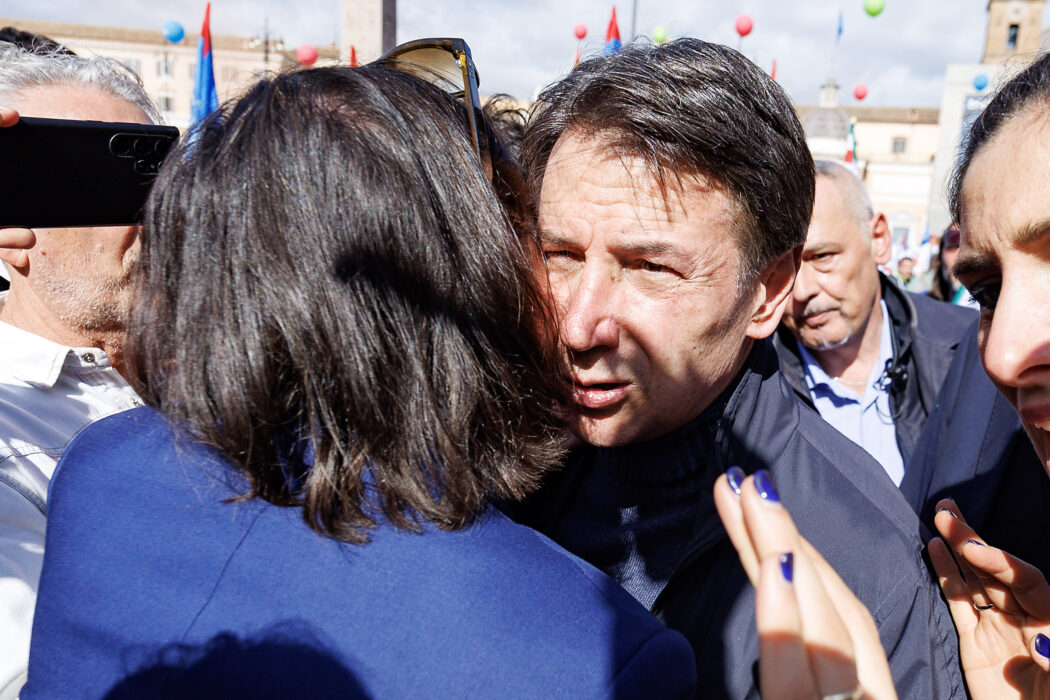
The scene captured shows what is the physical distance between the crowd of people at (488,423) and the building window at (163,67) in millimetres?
55036

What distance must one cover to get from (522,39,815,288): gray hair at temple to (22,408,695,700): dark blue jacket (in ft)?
3.41

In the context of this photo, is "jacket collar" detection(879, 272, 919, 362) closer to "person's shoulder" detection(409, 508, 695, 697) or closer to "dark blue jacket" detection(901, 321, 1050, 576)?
"dark blue jacket" detection(901, 321, 1050, 576)

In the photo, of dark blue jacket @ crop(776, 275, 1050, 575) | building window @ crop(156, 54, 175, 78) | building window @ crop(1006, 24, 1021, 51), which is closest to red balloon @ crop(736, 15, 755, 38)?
dark blue jacket @ crop(776, 275, 1050, 575)

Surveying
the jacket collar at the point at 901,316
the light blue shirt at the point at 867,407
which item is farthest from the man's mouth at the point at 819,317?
the jacket collar at the point at 901,316

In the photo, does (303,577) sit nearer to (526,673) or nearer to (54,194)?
(526,673)

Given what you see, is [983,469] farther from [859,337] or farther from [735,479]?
[859,337]

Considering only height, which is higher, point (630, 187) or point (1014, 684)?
point (630, 187)

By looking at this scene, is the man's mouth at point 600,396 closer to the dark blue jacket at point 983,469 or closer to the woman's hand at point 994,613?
the woman's hand at point 994,613

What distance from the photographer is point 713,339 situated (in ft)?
5.97

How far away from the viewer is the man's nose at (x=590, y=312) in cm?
170

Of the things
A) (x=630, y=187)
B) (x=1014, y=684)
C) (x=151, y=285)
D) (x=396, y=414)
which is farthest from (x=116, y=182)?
(x=1014, y=684)

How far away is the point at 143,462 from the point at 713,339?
48.8 inches

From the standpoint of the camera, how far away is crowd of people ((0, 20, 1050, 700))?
90 centimetres

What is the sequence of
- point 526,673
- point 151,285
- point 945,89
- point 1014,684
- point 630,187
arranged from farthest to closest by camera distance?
point 945,89 → point 630,187 → point 1014,684 → point 151,285 → point 526,673
